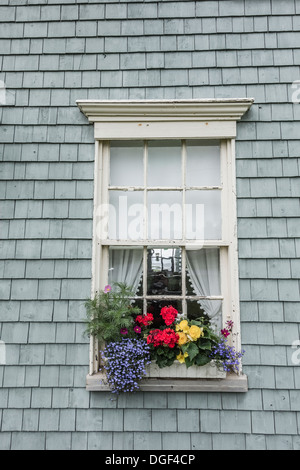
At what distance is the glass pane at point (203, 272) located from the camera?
8.53ft

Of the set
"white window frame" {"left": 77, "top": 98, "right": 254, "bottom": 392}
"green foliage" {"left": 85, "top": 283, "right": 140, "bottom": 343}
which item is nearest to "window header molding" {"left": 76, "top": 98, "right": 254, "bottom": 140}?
"white window frame" {"left": 77, "top": 98, "right": 254, "bottom": 392}

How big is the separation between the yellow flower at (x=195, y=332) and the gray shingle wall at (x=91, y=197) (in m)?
0.38

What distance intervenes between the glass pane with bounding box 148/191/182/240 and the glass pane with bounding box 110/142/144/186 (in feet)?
0.62

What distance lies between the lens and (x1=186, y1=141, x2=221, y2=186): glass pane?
2.71 m

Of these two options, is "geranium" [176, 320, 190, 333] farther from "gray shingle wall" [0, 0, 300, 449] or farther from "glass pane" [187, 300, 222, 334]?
"gray shingle wall" [0, 0, 300, 449]

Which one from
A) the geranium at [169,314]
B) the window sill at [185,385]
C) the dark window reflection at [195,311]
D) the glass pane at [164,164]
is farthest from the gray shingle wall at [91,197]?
the geranium at [169,314]

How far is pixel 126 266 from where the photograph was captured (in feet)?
8.67

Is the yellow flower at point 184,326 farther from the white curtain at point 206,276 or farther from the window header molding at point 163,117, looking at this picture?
the window header molding at point 163,117

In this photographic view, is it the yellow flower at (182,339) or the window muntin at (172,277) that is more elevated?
the window muntin at (172,277)

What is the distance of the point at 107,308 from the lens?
245cm

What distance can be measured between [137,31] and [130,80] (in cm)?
44

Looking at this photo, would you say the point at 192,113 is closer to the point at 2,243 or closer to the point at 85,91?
the point at 85,91

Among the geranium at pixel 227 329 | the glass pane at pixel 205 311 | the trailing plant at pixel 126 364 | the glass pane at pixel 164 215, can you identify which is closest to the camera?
the trailing plant at pixel 126 364

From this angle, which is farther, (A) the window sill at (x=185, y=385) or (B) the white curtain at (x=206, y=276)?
(B) the white curtain at (x=206, y=276)
